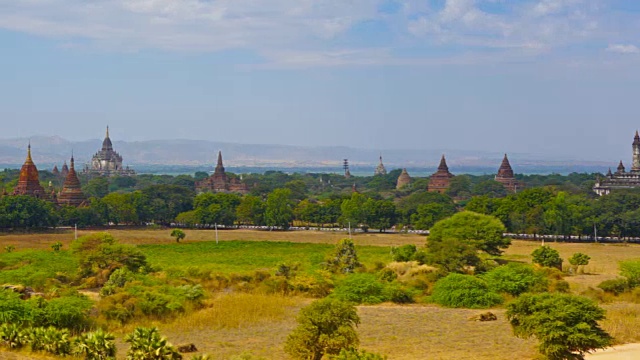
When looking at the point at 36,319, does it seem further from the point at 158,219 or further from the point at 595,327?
the point at 158,219

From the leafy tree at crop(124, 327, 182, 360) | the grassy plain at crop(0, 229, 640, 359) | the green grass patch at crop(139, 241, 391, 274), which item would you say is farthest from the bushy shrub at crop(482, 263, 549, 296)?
the leafy tree at crop(124, 327, 182, 360)

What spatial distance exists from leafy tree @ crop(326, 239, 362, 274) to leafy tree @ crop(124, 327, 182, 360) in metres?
23.3

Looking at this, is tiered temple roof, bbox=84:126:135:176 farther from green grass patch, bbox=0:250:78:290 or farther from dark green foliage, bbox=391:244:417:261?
dark green foliage, bbox=391:244:417:261

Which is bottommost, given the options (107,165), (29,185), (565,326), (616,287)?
(616,287)

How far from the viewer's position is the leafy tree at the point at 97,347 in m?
23.5

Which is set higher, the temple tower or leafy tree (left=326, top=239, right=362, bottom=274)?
the temple tower

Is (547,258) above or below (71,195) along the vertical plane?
below

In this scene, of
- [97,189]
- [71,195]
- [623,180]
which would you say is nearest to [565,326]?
[71,195]

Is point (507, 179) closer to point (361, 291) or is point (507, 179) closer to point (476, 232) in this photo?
point (476, 232)

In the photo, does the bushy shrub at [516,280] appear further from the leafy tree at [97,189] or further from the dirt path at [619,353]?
the leafy tree at [97,189]

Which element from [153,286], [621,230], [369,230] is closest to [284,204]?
[369,230]

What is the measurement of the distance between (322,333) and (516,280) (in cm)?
1692

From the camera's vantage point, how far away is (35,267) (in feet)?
150

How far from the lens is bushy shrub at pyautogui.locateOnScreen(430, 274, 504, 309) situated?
118ft
